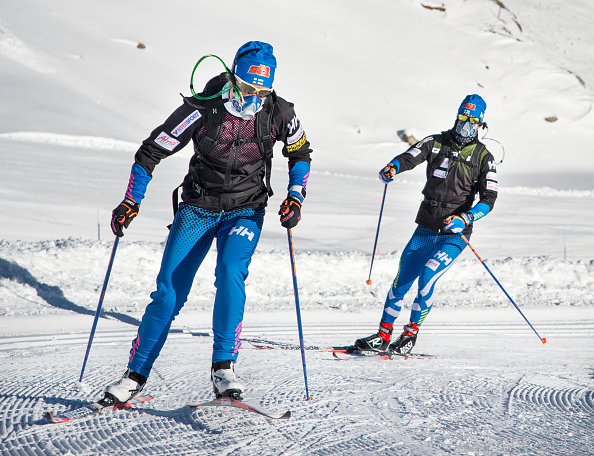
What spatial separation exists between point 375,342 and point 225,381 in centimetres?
287

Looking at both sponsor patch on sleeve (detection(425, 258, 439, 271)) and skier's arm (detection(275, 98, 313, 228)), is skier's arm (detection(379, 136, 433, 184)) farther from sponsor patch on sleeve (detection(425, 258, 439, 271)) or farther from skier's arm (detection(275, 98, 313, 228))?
skier's arm (detection(275, 98, 313, 228))

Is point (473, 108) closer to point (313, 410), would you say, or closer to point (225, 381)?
point (313, 410)

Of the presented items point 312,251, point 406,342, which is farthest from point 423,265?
point 312,251

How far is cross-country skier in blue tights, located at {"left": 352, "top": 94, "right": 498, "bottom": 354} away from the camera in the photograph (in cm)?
648

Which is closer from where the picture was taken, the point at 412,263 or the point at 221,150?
the point at 221,150

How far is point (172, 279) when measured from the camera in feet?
13.8

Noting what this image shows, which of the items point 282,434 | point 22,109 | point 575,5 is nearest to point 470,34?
point 575,5

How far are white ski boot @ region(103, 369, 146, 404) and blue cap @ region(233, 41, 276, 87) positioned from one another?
83.8 inches

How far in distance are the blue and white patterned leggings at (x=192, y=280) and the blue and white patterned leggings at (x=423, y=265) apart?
2.73 m

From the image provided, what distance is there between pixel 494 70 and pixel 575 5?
A: 94.2ft

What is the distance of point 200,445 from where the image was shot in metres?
3.70

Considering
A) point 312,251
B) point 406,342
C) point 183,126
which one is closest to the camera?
point 183,126

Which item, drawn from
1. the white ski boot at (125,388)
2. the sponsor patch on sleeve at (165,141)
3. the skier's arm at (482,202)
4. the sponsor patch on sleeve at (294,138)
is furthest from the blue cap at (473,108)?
the white ski boot at (125,388)

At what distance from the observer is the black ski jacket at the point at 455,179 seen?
653 cm
